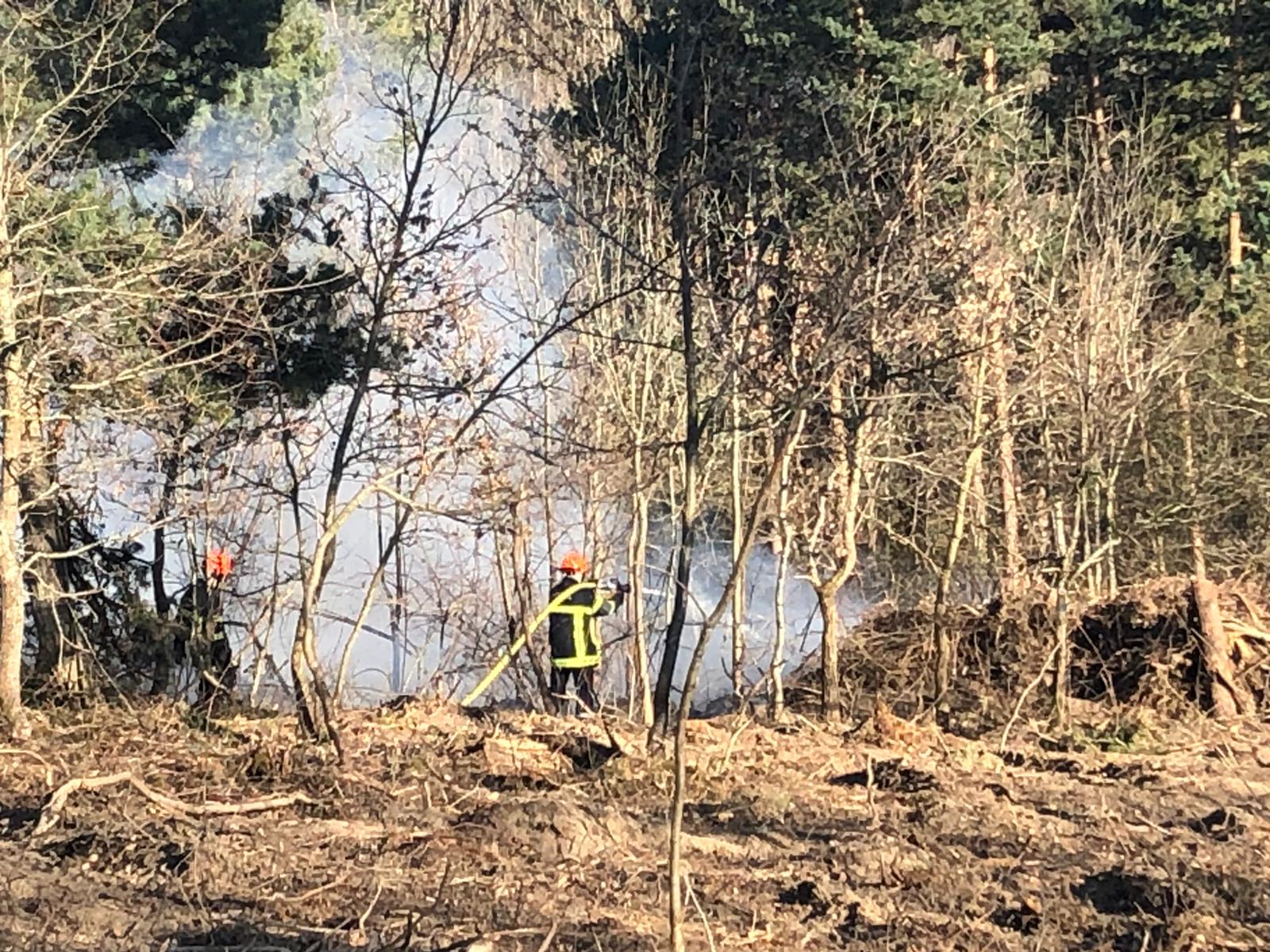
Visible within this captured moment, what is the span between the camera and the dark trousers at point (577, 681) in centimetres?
1368

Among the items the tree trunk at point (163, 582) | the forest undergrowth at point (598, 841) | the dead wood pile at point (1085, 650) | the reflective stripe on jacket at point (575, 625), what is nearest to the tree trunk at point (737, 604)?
the dead wood pile at point (1085, 650)

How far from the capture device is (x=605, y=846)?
6391 millimetres

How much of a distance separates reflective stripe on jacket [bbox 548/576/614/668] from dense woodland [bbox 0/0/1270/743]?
1.04 metres

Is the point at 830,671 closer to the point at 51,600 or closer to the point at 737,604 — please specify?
the point at 737,604

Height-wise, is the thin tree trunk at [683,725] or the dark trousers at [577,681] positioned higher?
the thin tree trunk at [683,725]

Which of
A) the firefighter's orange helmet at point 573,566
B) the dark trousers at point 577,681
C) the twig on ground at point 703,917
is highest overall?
the firefighter's orange helmet at point 573,566

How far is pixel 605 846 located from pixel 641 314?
36.2 ft

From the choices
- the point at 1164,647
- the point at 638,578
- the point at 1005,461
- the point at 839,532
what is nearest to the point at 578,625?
the point at 839,532

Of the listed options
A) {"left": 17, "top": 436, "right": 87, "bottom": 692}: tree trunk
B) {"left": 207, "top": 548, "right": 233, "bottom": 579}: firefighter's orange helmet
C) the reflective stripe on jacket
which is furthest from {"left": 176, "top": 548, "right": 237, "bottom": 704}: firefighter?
the reflective stripe on jacket

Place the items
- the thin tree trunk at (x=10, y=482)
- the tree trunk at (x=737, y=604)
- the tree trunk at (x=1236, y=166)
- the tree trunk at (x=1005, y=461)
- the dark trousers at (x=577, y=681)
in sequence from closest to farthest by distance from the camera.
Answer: the thin tree trunk at (x=10, y=482)
the tree trunk at (x=1005, y=461)
the dark trousers at (x=577, y=681)
the tree trunk at (x=737, y=604)
the tree trunk at (x=1236, y=166)

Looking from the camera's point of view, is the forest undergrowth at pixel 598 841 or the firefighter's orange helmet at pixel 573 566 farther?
the firefighter's orange helmet at pixel 573 566

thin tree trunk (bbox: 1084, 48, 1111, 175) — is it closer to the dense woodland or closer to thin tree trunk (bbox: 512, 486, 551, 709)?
the dense woodland

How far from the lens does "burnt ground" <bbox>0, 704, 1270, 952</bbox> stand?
16.6ft

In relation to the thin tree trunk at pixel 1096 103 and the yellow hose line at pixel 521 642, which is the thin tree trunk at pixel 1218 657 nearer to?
the yellow hose line at pixel 521 642
